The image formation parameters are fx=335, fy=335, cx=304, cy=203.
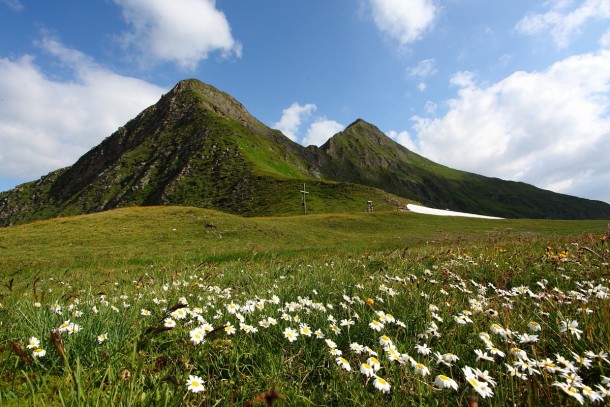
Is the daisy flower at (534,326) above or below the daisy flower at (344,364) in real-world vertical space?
above

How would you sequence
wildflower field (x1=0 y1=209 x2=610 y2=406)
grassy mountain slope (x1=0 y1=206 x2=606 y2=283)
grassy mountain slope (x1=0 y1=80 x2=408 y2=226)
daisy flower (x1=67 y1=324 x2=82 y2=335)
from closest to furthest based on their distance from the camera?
wildflower field (x1=0 y1=209 x2=610 y2=406)
daisy flower (x1=67 y1=324 x2=82 y2=335)
grassy mountain slope (x1=0 y1=206 x2=606 y2=283)
grassy mountain slope (x1=0 y1=80 x2=408 y2=226)

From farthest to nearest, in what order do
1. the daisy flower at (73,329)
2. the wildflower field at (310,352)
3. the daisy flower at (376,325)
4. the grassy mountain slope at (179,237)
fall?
1. the grassy mountain slope at (179,237)
2. the daisy flower at (376,325)
3. the daisy flower at (73,329)
4. the wildflower field at (310,352)

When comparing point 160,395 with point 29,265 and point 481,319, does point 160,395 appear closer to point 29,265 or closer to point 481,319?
point 481,319

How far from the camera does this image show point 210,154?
139m

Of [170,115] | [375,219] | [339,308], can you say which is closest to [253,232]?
[375,219]

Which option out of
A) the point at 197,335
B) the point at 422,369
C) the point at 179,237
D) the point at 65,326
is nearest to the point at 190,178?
the point at 179,237

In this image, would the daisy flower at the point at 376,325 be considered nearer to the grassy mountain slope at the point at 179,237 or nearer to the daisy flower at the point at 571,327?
the daisy flower at the point at 571,327

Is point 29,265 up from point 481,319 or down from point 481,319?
down

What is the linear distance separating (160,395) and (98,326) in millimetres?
1551

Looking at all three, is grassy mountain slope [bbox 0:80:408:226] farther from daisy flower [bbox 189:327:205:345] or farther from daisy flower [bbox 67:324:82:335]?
daisy flower [bbox 189:327:205:345]

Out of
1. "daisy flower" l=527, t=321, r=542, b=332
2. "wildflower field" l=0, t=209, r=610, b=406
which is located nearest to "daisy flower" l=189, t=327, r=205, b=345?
"wildflower field" l=0, t=209, r=610, b=406

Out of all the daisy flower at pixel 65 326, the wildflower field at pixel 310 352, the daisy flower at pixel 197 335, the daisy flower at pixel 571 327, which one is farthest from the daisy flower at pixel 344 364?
the daisy flower at pixel 65 326

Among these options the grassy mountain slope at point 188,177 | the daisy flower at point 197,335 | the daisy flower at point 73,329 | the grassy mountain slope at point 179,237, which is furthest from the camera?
the grassy mountain slope at point 188,177

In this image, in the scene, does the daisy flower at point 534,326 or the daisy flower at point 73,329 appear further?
the daisy flower at point 534,326
